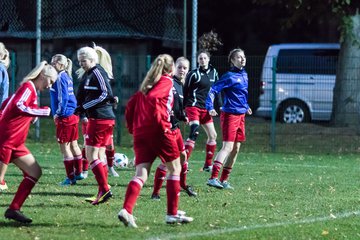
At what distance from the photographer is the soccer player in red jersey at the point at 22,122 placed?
1049 centimetres

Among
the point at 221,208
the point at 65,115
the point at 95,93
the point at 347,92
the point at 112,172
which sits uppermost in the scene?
the point at 95,93

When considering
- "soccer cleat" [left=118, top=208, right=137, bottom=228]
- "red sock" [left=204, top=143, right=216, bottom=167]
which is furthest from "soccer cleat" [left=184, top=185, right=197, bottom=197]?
"red sock" [left=204, top=143, right=216, bottom=167]

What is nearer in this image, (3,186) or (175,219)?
(175,219)

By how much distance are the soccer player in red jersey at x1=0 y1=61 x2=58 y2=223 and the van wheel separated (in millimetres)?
15160

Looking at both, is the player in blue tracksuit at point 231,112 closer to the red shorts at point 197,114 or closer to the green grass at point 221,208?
the green grass at point 221,208

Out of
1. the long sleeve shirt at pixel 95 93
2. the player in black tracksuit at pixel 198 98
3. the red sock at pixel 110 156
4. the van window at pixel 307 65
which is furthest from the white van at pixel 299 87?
the long sleeve shirt at pixel 95 93

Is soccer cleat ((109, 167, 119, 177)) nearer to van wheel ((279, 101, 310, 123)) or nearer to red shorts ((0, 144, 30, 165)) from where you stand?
red shorts ((0, 144, 30, 165))

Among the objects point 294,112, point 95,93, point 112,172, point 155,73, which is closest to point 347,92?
point 294,112

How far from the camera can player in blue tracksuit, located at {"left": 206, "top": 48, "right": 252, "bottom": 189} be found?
47.1 ft

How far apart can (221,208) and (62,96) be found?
3605 millimetres

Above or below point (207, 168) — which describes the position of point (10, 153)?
above

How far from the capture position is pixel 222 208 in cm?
1211

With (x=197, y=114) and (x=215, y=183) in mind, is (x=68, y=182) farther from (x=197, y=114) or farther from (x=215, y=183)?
(x=197, y=114)

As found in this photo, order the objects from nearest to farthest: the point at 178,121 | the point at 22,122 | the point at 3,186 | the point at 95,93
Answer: the point at 22,122 → the point at 178,121 → the point at 95,93 → the point at 3,186
